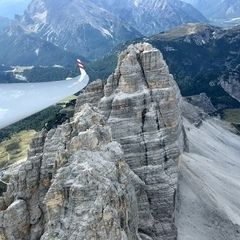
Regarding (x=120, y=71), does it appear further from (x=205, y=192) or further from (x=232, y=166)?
(x=232, y=166)

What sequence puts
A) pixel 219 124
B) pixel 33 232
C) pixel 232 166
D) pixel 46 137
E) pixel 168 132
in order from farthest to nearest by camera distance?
pixel 219 124 < pixel 232 166 < pixel 168 132 < pixel 46 137 < pixel 33 232

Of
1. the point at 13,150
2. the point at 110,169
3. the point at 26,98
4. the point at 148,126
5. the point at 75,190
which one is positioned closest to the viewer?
the point at 75,190

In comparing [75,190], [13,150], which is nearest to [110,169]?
[75,190]

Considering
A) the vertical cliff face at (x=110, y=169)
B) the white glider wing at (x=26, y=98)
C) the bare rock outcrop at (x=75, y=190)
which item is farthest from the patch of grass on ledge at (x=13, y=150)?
the bare rock outcrop at (x=75, y=190)

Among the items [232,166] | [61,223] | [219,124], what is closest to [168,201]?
[61,223]

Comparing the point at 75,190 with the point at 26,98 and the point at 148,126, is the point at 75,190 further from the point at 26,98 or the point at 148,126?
the point at 148,126

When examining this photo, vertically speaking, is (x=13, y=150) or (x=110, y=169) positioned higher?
(x=110, y=169)
